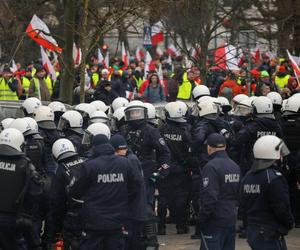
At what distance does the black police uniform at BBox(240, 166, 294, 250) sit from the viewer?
1114cm

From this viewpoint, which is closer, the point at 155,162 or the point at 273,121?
the point at 155,162

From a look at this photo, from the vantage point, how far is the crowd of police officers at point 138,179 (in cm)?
1141

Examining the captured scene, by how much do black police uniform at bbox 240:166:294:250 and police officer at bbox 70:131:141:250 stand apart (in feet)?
4.62

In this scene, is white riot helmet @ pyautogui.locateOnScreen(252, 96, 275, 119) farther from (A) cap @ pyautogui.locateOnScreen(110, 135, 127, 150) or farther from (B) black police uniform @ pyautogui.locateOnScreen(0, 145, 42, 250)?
(B) black police uniform @ pyautogui.locateOnScreen(0, 145, 42, 250)

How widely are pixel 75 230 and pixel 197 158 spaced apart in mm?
3548

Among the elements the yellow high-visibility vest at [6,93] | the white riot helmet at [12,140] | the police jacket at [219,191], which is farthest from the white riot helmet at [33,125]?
the yellow high-visibility vest at [6,93]

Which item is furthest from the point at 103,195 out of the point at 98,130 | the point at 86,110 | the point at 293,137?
the point at 293,137

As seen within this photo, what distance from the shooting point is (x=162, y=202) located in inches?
642

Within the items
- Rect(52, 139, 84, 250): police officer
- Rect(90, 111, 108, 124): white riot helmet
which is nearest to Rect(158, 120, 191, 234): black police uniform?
Rect(90, 111, 108, 124): white riot helmet

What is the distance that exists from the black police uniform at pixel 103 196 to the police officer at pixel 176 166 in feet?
15.2

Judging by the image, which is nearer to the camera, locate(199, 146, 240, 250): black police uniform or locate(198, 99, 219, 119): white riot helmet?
locate(199, 146, 240, 250): black police uniform

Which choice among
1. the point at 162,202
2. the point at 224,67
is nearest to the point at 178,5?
the point at 224,67

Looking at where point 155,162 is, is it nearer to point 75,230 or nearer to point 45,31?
point 75,230

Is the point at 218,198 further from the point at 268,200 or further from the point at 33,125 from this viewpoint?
the point at 33,125
